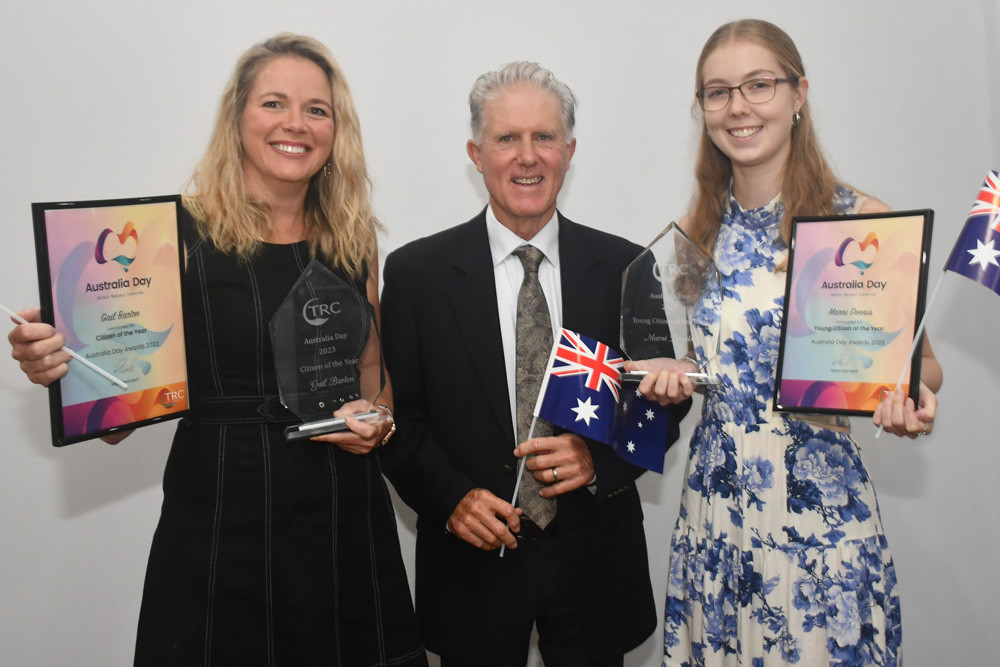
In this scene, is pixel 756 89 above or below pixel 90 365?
above

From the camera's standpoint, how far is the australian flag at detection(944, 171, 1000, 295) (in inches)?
64.3

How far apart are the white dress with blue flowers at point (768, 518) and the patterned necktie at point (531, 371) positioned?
0.38 meters

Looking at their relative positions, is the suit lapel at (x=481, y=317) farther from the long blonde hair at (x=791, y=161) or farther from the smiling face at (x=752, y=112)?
the smiling face at (x=752, y=112)

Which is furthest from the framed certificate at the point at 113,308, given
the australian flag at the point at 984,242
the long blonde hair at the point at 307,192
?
the australian flag at the point at 984,242

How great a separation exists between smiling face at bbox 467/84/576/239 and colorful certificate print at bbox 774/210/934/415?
0.63 meters

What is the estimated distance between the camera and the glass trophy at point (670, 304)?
1814 mm

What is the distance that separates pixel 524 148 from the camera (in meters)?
1.97

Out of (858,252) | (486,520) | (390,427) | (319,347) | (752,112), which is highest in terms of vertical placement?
(752,112)

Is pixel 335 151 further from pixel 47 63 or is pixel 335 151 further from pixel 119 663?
pixel 119 663

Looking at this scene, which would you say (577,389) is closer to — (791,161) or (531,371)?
(531,371)

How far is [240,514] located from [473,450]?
0.57 meters

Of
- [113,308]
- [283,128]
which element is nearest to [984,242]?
[283,128]

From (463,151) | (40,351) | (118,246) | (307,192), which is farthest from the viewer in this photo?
(463,151)

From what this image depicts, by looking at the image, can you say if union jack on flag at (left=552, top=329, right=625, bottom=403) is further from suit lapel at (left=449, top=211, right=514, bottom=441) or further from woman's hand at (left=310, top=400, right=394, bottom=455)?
woman's hand at (left=310, top=400, right=394, bottom=455)
